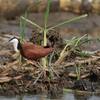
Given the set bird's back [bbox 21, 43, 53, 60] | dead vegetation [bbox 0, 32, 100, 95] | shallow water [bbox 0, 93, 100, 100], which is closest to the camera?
shallow water [bbox 0, 93, 100, 100]

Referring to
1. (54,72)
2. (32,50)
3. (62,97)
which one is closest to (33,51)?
(32,50)

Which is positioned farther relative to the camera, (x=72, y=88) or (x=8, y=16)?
(x=8, y=16)

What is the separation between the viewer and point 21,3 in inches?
629

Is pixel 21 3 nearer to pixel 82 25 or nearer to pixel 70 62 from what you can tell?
pixel 82 25

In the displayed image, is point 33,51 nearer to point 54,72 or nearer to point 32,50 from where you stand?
point 32,50

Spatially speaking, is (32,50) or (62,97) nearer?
(62,97)

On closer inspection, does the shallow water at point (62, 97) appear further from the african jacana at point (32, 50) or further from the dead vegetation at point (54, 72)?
the african jacana at point (32, 50)

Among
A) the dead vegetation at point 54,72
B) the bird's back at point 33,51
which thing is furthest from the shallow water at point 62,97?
the bird's back at point 33,51

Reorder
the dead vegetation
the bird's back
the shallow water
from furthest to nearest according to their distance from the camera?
1. the bird's back
2. the dead vegetation
3. the shallow water

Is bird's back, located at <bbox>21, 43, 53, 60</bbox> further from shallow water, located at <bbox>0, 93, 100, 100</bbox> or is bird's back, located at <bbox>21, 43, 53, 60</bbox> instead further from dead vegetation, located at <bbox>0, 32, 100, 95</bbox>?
shallow water, located at <bbox>0, 93, 100, 100</bbox>

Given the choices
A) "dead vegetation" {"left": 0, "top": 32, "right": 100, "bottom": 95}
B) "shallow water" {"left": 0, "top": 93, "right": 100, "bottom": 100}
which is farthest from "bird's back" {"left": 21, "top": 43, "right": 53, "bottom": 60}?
"shallow water" {"left": 0, "top": 93, "right": 100, "bottom": 100}

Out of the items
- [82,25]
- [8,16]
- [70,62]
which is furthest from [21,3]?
[70,62]

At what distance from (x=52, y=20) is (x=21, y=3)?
105 cm

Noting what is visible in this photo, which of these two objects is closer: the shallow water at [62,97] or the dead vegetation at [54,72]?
the shallow water at [62,97]
